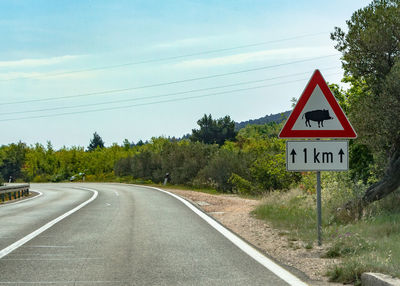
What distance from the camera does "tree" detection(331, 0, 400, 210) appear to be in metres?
9.70

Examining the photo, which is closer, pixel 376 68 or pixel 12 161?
pixel 376 68

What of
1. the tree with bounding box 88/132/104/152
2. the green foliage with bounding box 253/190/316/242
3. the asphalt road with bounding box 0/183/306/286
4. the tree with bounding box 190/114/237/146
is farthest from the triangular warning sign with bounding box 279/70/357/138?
the tree with bounding box 88/132/104/152

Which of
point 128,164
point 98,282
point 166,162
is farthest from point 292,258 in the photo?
point 128,164

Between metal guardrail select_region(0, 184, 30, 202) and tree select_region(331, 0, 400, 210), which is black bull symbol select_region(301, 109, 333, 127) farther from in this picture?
metal guardrail select_region(0, 184, 30, 202)

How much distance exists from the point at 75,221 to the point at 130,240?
3661 mm

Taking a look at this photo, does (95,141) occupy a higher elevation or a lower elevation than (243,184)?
higher

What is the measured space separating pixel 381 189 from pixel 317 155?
12.9 ft

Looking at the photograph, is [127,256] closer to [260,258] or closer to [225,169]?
[260,258]

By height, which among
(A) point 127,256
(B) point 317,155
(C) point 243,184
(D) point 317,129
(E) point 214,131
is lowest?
(A) point 127,256

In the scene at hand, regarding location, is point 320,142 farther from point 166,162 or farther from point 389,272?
point 166,162

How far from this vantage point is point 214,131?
311 ft

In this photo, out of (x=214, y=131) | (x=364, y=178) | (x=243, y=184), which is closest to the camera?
(x=364, y=178)

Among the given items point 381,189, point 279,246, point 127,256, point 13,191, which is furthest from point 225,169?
point 127,256

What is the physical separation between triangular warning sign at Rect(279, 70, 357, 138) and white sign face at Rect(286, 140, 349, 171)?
15cm
